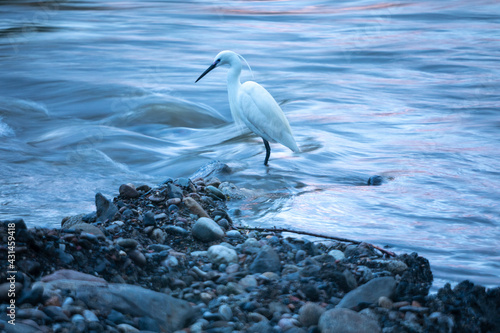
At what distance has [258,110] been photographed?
6234mm

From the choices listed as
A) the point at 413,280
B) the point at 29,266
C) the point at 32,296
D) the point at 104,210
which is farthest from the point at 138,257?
the point at 413,280

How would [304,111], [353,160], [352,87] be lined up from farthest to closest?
[352,87] < [304,111] < [353,160]

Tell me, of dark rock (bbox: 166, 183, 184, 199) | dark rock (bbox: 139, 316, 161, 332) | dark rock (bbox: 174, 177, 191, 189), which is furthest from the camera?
dark rock (bbox: 174, 177, 191, 189)

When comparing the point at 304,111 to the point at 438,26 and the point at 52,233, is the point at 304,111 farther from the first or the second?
the point at 438,26

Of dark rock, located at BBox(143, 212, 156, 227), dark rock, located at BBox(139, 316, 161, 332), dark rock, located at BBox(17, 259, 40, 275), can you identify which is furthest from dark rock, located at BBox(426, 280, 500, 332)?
dark rock, located at BBox(17, 259, 40, 275)

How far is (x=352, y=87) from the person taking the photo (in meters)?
10.5

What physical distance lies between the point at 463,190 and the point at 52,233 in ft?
12.1

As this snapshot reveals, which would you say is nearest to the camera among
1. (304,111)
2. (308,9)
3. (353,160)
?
(353,160)

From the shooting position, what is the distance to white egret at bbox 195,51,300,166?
245 inches

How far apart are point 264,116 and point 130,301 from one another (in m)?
3.99

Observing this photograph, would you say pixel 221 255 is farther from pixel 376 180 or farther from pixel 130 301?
pixel 376 180

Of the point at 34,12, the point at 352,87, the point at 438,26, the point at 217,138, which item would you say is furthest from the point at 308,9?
the point at 217,138

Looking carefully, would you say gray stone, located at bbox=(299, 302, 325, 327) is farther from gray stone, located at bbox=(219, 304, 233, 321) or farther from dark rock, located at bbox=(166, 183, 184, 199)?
dark rock, located at bbox=(166, 183, 184, 199)

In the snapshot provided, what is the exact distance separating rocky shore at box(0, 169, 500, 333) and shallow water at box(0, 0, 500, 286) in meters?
0.58
